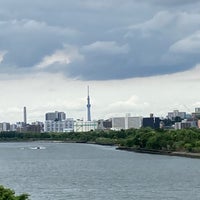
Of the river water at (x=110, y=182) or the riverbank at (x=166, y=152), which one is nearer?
the river water at (x=110, y=182)

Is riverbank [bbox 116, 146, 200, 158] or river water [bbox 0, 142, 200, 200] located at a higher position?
riverbank [bbox 116, 146, 200, 158]

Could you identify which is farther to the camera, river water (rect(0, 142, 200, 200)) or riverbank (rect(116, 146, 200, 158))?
riverbank (rect(116, 146, 200, 158))

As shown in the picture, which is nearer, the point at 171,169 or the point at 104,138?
the point at 171,169

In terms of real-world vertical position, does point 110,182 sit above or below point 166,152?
below

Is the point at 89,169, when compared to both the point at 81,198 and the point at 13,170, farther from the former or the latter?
the point at 81,198

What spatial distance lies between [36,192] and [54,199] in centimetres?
379

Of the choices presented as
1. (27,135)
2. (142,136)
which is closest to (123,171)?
(142,136)

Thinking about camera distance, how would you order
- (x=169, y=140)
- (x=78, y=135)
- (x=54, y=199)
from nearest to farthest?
(x=54, y=199) < (x=169, y=140) < (x=78, y=135)

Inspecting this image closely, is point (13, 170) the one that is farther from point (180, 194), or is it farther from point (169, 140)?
point (169, 140)

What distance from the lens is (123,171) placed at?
57000 millimetres

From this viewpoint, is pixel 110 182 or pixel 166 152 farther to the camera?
pixel 166 152

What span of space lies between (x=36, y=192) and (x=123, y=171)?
17.8m

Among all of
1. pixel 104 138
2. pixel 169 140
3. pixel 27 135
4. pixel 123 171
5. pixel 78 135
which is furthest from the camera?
pixel 27 135

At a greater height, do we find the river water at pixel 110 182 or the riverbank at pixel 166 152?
the riverbank at pixel 166 152
